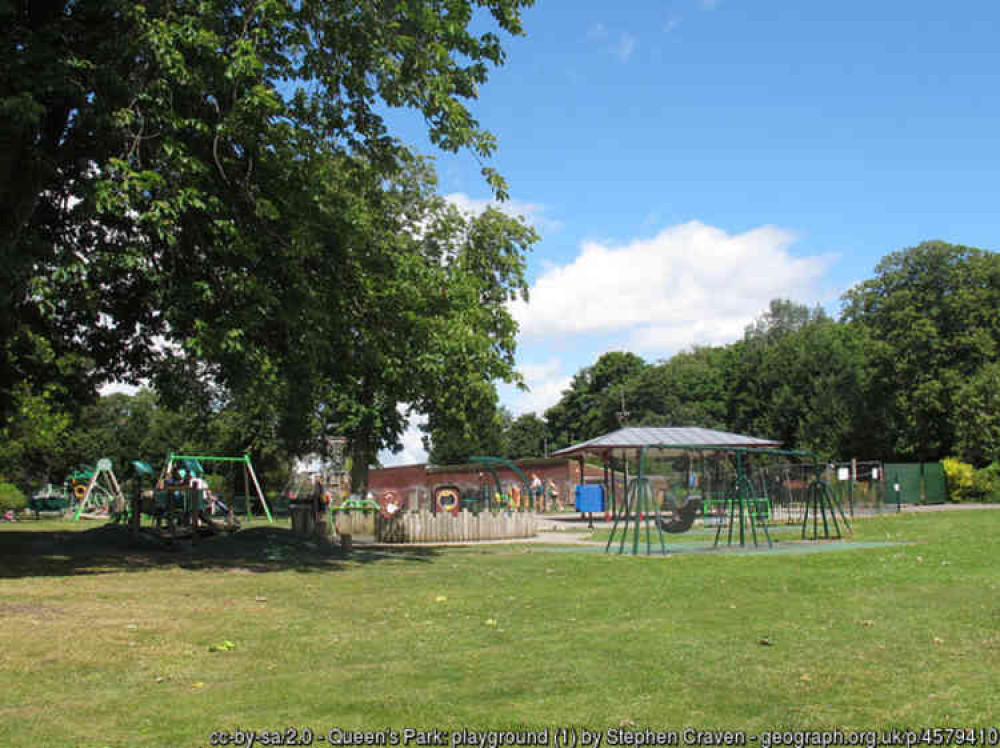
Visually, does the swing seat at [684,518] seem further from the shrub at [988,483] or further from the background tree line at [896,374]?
the shrub at [988,483]

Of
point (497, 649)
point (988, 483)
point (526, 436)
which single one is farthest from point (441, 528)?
point (526, 436)

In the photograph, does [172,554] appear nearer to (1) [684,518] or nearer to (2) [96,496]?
(1) [684,518]

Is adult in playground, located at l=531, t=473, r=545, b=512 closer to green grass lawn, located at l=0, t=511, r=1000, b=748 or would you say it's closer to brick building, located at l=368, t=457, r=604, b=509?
brick building, located at l=368, t=457, r=604, b=509

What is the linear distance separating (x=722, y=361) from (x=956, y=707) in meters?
103

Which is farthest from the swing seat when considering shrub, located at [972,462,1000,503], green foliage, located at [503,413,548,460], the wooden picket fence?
green foliage, located at [503,413,548,460]

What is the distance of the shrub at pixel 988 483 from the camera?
1720 inches

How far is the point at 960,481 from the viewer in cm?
4528

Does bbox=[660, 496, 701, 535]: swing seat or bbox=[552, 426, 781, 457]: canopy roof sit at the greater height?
bbox=[552, 426, 781, 457]: canopy roof

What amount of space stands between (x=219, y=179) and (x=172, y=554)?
7806 millimetres

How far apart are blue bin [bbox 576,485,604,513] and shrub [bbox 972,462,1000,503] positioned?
76.4 feet

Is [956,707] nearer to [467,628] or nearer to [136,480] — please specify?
[467,628]

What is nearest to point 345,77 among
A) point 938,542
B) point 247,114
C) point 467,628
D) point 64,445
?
point 247,114

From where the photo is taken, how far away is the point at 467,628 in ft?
27.9

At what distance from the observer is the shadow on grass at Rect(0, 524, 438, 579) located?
588 inches
